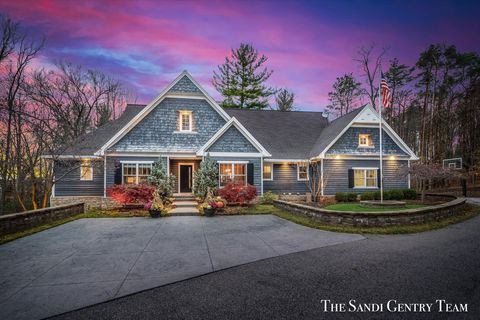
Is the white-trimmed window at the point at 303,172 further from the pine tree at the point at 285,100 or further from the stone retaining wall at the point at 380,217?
the pine tree at the point at 285,100

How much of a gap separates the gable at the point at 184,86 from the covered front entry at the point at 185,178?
5.34m

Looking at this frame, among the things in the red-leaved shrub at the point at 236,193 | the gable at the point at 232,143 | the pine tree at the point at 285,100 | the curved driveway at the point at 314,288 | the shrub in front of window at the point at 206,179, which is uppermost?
the pine tree at the point at 285,100

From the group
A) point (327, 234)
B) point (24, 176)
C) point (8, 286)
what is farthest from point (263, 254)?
point (24, 176)

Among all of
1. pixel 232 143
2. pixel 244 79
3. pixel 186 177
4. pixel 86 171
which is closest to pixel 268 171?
pixel 232 143

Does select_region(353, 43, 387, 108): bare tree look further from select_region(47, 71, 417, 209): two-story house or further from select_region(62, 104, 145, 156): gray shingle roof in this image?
select_region(62, 104, 145, 156): gray shingle roof

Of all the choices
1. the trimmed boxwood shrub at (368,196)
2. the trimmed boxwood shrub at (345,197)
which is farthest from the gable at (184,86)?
the trimmed boxwood shrub at (368,196)

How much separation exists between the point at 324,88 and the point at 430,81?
41.7ft

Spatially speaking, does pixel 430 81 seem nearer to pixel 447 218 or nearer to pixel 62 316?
pixel 447 218

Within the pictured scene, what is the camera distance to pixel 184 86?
16.5 meters

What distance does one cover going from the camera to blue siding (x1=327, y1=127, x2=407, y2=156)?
17.5 meters

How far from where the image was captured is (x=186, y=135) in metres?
16.3

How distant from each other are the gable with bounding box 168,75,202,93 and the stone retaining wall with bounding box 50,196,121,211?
827cm

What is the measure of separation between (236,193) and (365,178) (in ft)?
34.8

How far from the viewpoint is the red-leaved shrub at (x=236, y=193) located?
13492mm
